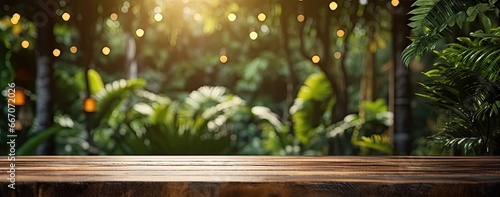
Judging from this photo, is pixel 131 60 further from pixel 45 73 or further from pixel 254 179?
pixel 254 179

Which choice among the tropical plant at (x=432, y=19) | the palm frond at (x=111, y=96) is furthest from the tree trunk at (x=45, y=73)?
the tropical plant at (x=432, y=19)

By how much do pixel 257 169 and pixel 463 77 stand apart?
1636 millimetres

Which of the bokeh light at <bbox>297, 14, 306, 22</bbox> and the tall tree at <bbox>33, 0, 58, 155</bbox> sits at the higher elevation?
the bokeh light at <bbox>297, 14, 306, 22</bbox>

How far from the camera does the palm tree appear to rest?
8.19 feet

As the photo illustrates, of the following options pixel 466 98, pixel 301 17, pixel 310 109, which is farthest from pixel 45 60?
pixel 466 98

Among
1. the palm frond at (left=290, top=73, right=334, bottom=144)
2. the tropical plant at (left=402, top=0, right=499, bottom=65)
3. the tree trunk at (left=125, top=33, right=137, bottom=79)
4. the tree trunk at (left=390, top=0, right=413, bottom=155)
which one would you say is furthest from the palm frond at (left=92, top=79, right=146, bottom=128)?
the tropical plant at (left=402, top=0, right=499, bottom=65)

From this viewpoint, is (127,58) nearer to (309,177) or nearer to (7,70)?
(7,70)

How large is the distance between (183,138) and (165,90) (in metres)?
7.84

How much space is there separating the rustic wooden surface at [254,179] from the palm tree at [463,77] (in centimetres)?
95

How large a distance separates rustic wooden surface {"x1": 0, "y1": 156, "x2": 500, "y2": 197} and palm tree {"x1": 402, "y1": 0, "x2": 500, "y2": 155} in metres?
0.95

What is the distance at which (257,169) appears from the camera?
4.90 ft

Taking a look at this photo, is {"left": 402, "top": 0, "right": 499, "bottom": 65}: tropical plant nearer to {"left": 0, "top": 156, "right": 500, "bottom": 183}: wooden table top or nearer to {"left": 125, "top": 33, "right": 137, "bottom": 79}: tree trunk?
{"left": 0, "top": 156, "right": 500, "bottom": 183}: wooden table top

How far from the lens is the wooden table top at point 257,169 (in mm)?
1322

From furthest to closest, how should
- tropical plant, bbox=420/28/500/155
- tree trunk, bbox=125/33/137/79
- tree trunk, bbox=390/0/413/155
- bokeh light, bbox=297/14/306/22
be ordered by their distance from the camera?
tree trunk, bbox=125/33/137/79 → bokeh light, bbox=297/14/306/22 → tree trunk, bbox=390/0/413/155 → tropical plant, bbox=420/28/500/155
